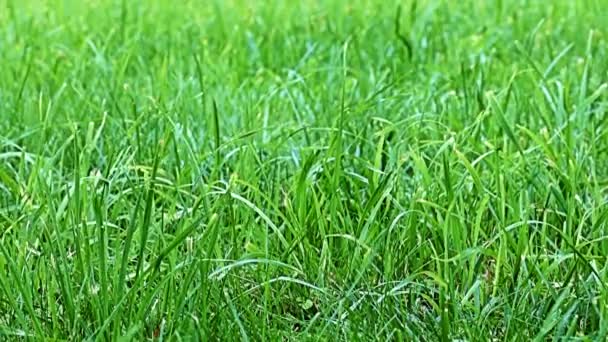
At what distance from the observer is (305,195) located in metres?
2.16

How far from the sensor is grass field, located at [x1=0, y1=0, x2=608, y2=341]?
5.92ft

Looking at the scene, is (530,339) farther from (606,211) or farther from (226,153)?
(226,153)

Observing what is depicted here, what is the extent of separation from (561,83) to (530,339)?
1221 mm

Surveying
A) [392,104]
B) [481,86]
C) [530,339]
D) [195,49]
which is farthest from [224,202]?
[195,49]

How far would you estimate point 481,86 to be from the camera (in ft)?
9.41

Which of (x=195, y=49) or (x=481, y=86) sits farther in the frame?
(x=195, y=49)

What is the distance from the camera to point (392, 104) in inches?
111

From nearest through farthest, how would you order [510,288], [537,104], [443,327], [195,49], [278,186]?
[443,327] < [510,288] < [278,186] < [537,104] < [195,49]

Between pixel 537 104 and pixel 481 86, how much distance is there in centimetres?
17

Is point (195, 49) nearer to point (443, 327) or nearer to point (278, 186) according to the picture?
point (278, 186)

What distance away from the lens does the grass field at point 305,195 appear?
180 cm

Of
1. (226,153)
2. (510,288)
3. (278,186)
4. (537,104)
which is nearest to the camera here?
(510,288)

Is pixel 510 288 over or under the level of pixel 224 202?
under

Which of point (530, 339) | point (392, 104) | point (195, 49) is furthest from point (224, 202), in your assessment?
point (195, 49)
